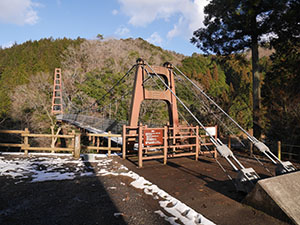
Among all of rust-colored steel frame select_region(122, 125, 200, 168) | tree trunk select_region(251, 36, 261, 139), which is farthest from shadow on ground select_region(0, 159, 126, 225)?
tree trunk select_region(251, 36, 261, 139)

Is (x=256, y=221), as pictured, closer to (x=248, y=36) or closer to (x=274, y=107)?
(x=274, y=107)

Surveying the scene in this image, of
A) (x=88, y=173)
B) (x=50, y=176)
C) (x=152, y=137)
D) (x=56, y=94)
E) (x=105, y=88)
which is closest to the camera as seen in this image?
(x=50, y=176)

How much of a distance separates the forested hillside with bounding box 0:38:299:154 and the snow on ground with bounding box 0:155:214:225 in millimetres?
4622

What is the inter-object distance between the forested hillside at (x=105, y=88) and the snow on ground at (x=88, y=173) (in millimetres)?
4622

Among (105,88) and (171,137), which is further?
(105,88)

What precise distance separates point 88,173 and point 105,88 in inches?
798

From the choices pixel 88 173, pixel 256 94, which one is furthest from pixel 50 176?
pixel 256 94

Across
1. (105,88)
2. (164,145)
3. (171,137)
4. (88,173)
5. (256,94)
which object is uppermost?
(105,88)

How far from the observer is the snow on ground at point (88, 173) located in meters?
2.92

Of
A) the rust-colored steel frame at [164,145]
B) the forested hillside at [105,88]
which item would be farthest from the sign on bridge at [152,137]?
the forested hillside at [105,88]

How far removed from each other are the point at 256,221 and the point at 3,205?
3707 millimetres

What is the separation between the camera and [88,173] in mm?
5121

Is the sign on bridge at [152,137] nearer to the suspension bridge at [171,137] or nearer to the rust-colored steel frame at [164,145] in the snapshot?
the suspension bridge at [171,137]

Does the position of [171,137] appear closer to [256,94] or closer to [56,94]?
[256,94]
